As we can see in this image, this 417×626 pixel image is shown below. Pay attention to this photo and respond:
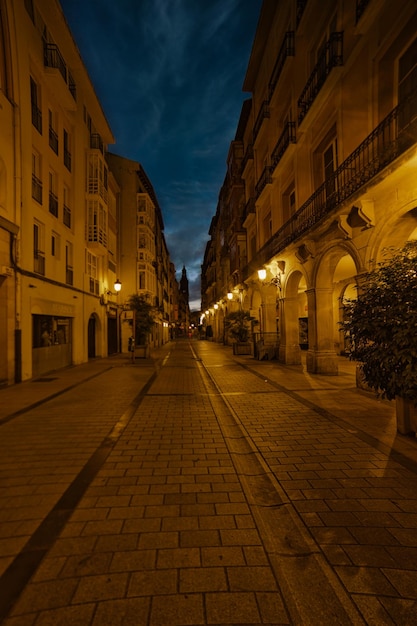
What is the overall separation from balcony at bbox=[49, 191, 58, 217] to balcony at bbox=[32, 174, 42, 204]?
1.07m

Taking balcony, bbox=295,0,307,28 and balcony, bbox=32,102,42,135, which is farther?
balcony, bbox=32,102,42,135

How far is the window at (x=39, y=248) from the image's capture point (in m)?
13.4

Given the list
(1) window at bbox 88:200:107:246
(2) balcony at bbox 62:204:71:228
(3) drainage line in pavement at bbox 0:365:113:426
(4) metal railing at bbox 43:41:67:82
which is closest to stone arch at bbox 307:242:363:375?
(3) drainage line in pavement at bbox 0:365:113:426

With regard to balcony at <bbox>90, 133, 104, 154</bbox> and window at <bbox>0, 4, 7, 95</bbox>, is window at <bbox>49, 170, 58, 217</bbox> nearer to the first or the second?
window at <bbox>0, 4, 7, 95</bbox>

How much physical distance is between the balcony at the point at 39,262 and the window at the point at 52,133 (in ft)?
17.1

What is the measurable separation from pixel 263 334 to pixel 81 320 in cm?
1001

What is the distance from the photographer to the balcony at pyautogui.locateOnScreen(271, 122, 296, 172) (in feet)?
47.7

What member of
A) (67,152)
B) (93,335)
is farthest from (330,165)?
(93,335)

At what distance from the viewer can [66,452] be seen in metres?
4.84

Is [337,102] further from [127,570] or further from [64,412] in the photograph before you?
[127,570]

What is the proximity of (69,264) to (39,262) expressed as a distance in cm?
327

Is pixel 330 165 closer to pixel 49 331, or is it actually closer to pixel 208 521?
pixel 208 521

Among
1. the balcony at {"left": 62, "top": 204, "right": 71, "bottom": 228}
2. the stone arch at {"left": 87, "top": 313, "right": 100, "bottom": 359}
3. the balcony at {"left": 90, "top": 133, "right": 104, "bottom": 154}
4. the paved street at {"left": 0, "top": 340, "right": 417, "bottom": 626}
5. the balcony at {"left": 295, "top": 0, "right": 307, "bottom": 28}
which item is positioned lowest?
the paved street at {"left": 0, "top": 340, "right": 417, "bottom": 626}

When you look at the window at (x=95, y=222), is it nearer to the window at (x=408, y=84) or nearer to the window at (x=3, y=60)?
the window at (x=3, y=60)
